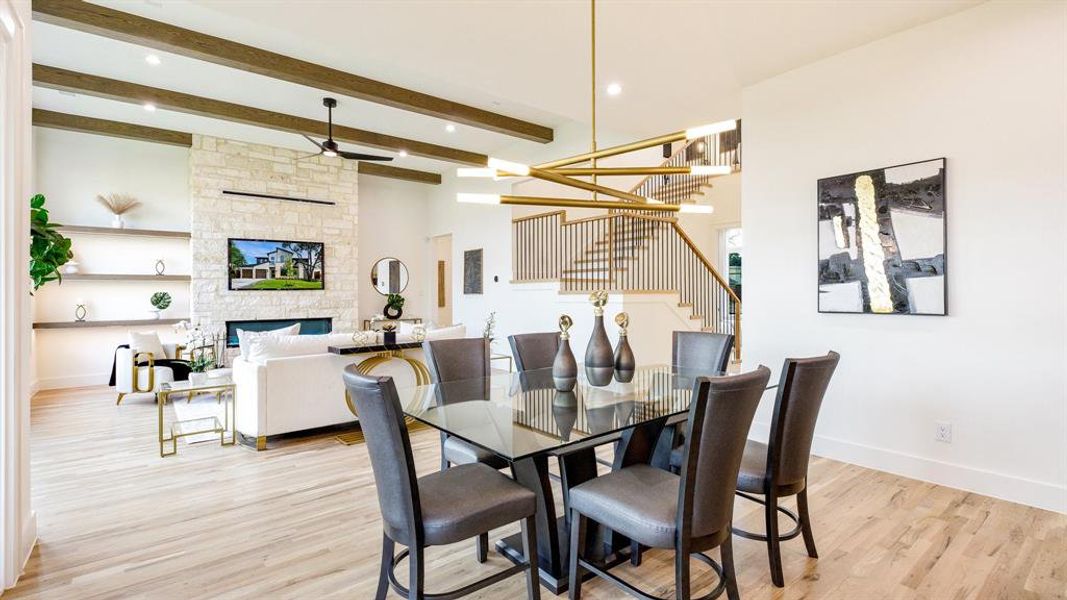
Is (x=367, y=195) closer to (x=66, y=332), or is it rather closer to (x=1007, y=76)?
(x=66, y=332)

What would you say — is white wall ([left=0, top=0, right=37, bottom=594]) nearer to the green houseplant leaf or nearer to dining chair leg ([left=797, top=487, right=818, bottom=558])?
the green houseplant leaf

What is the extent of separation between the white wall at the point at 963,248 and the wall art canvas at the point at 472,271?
5346 millimetres

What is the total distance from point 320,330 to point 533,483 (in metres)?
6.89

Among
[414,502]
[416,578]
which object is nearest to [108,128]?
[414,502]

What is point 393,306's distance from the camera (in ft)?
30.2

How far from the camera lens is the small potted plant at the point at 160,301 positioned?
694 centimetres

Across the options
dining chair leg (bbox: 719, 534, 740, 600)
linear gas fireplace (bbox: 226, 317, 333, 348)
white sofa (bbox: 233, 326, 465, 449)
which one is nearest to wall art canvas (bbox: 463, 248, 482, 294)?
linear gas fireplace (bbox: 226, 317, 333, 348)

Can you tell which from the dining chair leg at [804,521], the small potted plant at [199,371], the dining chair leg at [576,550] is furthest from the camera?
the small potted plant at [199,371]

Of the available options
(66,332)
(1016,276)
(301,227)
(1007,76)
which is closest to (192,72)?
(301,227)

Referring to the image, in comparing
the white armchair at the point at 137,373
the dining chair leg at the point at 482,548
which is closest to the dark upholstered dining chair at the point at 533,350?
the dining chair leg at the point at 482,548

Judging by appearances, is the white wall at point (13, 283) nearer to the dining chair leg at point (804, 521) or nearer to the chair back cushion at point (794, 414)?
the chair back cushion at point (794, 414)

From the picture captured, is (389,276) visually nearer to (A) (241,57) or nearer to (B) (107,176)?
(B) (107,176)

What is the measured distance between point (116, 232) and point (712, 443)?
7966 mm

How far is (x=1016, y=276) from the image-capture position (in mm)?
2889
